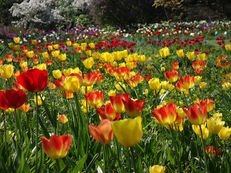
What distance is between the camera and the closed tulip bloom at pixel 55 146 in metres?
1.42

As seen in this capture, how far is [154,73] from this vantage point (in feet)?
21.3

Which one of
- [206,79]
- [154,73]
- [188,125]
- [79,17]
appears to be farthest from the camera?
[79,17]

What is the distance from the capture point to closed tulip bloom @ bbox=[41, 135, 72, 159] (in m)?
1.42

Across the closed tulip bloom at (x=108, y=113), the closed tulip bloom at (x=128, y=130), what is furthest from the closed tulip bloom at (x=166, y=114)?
the closed tulip bloom at (x=128, y=130)

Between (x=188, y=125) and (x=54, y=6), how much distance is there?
847 inches

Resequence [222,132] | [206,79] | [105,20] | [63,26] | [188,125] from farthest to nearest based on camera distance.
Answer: [105,20], [63,26], [206,79], [188,125], [222,132]

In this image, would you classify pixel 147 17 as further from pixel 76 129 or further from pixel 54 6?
pixel 76 129

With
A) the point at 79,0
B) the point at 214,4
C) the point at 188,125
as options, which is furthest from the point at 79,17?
the point at 188,125

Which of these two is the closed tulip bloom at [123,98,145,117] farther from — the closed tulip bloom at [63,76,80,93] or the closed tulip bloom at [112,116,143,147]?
the closed tulip bloom at [63,76,80,93]

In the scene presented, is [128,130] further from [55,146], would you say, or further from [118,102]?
[118,102]

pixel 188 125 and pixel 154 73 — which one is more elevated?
pixel 188 125

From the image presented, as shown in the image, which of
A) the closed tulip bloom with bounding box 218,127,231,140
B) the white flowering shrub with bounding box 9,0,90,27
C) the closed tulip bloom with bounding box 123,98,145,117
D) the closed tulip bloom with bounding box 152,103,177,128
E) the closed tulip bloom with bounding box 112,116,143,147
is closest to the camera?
the closed tulip bloom with bounding box 112,116,143,147

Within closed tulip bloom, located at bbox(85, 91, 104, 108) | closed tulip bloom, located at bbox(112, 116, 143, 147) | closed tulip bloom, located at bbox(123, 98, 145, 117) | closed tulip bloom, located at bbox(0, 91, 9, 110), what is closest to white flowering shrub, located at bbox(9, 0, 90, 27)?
closed tulip bloom, located at bbox(85, 91, 104, 108)

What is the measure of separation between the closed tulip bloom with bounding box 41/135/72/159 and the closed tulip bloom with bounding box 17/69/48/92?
1.19 feet
